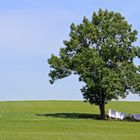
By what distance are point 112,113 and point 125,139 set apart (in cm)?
4827

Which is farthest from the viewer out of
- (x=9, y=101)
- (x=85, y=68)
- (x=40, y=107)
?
(x=9, y=101)

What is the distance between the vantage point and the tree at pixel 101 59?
77.8m

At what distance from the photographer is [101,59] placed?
78.2 metres

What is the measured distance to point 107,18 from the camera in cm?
8131

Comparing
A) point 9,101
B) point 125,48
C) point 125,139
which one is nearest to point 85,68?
point 125,48

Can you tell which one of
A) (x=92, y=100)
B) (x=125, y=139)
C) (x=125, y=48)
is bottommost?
(x=125, y=139)

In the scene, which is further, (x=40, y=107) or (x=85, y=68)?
(x=40, y=107)

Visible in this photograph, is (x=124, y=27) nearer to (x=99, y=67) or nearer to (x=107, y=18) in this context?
(x=107, y=18)

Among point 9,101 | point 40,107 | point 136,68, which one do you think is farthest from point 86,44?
point 9,101

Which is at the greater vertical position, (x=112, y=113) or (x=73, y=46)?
(x=73, y=46)

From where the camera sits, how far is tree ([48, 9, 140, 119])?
77.8 metres

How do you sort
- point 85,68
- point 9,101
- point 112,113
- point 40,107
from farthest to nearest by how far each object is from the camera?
point 9,101
point 40,107
point 112,113
point 85,68

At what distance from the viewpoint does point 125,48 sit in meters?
80.7

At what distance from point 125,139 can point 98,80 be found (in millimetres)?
42372
